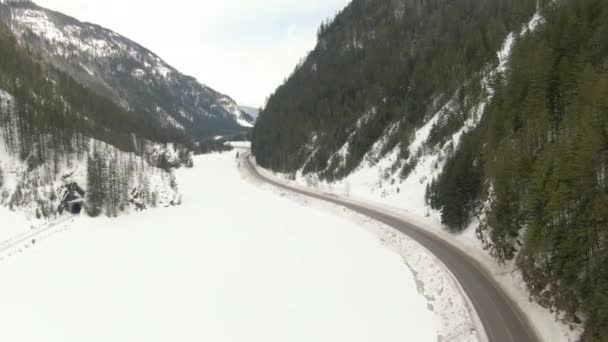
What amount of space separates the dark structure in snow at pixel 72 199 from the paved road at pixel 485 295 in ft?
162

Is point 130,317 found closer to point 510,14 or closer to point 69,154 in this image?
point 69,154

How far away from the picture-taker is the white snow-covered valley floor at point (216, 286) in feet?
68.9

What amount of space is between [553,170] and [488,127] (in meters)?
15.3

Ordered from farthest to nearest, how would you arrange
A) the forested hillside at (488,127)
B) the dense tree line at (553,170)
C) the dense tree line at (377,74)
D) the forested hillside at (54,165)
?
1. the dense tree line at (377,74)
2. the forested hillside at (54,165)
3. the forested hillside at (488,127)
4. the dense tree line at (553,170)

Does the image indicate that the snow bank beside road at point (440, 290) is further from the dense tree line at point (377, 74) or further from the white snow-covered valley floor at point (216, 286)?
the dense tree line at point (377, 74)

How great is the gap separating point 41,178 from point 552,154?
67.6 metres

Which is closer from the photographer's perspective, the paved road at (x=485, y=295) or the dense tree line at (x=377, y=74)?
the paved road at (x=485, y=295)

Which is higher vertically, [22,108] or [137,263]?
[22,108]

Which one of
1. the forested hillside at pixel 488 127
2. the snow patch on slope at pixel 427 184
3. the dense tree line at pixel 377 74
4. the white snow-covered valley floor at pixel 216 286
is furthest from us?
the dense tree line at pixel 377 74

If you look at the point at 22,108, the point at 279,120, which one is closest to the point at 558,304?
the point at 22,108

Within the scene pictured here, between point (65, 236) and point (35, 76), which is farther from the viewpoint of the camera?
point (35, 76)

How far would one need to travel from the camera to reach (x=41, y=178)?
5684 cm

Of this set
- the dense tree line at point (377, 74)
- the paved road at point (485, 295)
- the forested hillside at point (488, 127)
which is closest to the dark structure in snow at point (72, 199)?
the forested hillside at point (488, 127)

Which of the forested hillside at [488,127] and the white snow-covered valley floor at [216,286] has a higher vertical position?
the forested hillside at [488,127]
